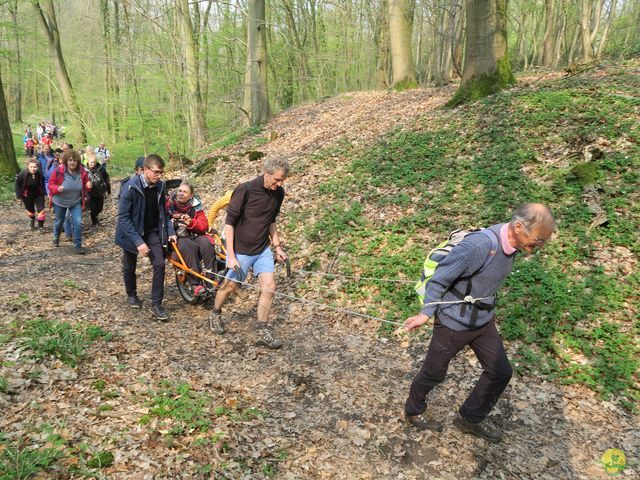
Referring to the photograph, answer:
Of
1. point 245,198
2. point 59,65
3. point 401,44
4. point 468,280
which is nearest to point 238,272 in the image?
point 245,198

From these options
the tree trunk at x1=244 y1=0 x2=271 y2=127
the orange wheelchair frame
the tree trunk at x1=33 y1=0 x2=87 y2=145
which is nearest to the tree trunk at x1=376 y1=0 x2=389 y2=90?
the tree trunk at x1=244 y1=0 x2=271 y2=127

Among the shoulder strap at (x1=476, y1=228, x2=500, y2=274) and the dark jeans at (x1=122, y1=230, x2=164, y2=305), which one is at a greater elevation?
the shoulder strap at (x1=476, y1=228, x2=500, y2=274)

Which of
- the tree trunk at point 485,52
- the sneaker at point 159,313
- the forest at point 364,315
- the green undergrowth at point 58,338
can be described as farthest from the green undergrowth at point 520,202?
the green undergrowth at point 58,338

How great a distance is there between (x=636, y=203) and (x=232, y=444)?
6.49 metres

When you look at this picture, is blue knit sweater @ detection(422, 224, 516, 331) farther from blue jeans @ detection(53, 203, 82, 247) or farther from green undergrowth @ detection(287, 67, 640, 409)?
blue jeans @ detection(53, 203, 82, 247)

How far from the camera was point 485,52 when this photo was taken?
33.7 feet

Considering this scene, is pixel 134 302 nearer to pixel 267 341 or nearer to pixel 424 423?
pixel 267 341

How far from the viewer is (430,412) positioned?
4160 millimetres

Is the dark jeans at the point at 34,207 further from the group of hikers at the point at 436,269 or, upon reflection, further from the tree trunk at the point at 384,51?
the tree trunk at the point at 384,51

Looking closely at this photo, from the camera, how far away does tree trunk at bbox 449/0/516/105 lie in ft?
32.8

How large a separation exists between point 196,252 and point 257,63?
1233 cm

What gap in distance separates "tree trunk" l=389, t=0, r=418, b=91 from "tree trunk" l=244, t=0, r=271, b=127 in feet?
16.5

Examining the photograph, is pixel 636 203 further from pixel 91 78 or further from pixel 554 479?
pixel 91 78

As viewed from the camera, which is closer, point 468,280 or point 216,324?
point 468,280
